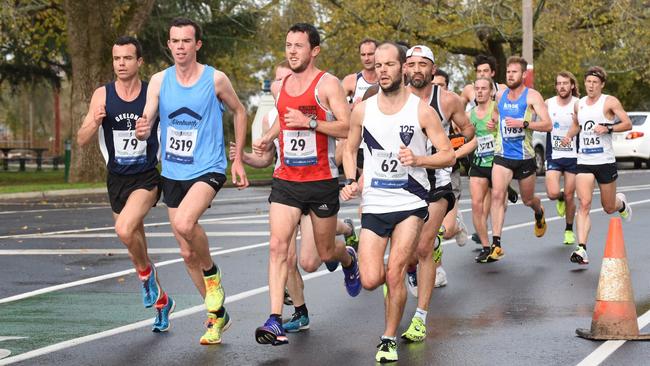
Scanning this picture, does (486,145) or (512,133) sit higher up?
(512,133)

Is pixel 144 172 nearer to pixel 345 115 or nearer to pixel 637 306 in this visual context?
pixel 345 115

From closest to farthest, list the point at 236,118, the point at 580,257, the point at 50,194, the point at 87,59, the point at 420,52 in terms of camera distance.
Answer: the point at 236,118, the point at 420,52, the point at 580,257, the point at 50,194, the point at 87,59

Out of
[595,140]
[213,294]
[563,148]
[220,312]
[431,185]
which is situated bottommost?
[220,312]

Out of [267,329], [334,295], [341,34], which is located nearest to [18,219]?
[334,295]

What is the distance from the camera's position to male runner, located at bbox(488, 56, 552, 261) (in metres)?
13.9

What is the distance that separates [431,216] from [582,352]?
1.69 meters

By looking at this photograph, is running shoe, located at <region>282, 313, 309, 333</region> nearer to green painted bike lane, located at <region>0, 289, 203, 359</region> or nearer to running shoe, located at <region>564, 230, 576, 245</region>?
green painted bike lane, located at <region>0, 289, 203, 359</region>

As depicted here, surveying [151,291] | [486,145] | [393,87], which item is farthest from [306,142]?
[486,145]

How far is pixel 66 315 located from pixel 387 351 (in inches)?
120

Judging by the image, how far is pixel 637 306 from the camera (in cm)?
1039

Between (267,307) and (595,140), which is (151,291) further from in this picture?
(595,140)

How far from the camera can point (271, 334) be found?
8281 mm

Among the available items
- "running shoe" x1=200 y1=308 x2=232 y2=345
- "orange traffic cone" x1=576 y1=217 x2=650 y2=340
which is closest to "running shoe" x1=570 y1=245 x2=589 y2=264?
"orange traffic cone" x1=576 y1=217 x2=650 y2=340

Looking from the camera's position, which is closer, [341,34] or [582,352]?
[582,352]
